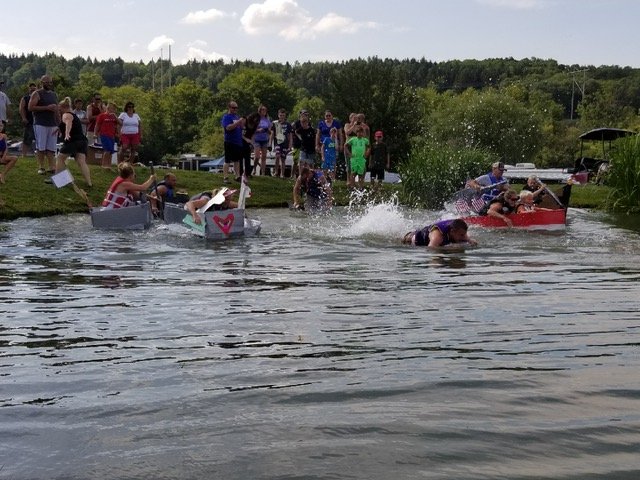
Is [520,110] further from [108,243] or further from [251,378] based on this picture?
[251,378]

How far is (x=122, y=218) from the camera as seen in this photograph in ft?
58.6

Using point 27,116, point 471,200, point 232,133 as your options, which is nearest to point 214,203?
point 471,200

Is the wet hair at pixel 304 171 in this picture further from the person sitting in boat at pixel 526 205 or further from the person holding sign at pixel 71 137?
the person sitting in boat at pixel 526 205

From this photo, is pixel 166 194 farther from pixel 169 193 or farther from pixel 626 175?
pixel 626 175

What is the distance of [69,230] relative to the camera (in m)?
17.7

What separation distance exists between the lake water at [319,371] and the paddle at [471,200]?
7251 mm

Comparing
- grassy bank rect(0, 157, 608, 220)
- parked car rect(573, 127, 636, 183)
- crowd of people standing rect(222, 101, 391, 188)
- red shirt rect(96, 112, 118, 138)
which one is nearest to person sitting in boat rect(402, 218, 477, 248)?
grassy bank rect(0, 157, 608, 220)

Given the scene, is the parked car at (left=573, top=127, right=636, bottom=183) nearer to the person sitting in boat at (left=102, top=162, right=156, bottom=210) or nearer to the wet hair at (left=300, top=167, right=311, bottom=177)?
the wet hair at (left=300, top=167, right=311, bottom=177)

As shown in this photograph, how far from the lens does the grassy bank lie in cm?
2042

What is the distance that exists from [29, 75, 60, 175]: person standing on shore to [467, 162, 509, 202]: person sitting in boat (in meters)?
9.07

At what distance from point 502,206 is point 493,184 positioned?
1847mm

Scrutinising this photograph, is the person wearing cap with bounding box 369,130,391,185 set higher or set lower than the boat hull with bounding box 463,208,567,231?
higher

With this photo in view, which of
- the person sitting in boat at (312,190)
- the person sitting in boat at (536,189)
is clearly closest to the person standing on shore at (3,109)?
the person sitting in boat at (312,190)

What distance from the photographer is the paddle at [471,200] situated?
20422mm
